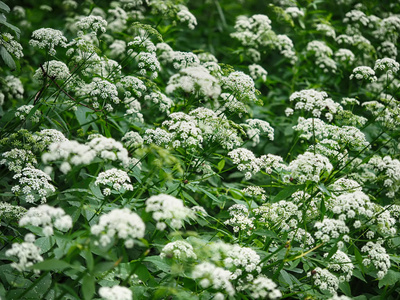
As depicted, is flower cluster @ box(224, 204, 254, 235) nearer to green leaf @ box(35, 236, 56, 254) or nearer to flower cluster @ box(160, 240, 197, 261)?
flower cluster @ box(160, 240, 197, 261)

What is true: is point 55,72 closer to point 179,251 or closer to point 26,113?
point 26,113

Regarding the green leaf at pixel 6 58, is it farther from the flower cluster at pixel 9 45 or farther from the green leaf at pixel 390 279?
the green leaf at pixel 390 279

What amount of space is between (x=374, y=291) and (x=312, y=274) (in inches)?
68.7

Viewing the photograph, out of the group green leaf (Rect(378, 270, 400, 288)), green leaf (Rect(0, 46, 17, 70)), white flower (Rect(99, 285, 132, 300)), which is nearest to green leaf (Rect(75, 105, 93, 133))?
green leaf (Rect(0, 46, 17, 70))

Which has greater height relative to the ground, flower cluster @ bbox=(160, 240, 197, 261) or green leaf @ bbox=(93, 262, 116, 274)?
green leaf @ bbox=(93, 262, 116, 274)

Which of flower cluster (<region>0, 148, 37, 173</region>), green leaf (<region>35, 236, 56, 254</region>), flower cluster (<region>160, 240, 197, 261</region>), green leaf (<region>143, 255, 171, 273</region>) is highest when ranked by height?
flower cluster (<region>0, 148, 37, 173</region>)

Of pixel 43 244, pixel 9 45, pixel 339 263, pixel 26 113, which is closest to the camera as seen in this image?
pixel 43 244

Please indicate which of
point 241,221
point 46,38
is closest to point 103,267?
point 241,221

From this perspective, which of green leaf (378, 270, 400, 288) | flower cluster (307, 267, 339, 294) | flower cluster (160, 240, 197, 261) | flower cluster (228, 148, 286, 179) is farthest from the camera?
flower cluster (228, 148, 286, 179)

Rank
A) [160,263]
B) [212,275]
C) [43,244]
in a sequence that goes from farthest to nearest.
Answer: [160,263] → [43,244] → [212,275]

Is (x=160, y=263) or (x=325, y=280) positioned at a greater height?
(x=160, y=263)

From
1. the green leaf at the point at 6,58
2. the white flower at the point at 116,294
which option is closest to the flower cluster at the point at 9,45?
the green leaf at the point at 6,58

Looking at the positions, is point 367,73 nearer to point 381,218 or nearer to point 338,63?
point 381,218

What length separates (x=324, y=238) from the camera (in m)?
3.74
